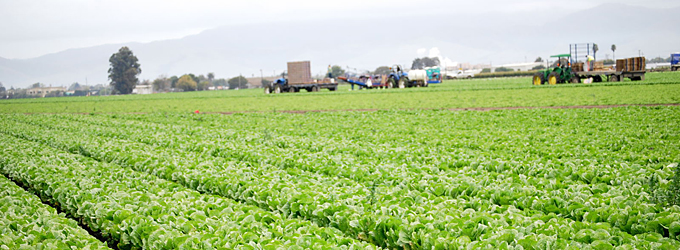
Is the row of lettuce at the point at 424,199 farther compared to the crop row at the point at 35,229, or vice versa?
the crop row at the point at 35,229

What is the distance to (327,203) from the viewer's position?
24.6ft

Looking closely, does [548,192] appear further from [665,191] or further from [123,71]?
[123,71]

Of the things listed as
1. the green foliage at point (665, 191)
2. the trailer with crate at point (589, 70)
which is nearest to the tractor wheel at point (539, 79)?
the trailer with crate at point (589, 70)

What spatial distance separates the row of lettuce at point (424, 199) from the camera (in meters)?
6.01

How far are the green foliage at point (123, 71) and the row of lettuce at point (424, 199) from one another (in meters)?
169

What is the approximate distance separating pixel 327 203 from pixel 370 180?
2.06 m

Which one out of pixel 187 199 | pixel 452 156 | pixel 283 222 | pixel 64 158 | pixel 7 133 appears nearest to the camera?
pixel 283 222

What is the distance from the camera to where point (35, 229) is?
23.0 ft

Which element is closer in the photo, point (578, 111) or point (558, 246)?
point (558, 246)

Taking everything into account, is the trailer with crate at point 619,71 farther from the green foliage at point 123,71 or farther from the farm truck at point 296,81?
the green foliage at point 123,71

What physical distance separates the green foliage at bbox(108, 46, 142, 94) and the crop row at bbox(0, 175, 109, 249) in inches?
6825

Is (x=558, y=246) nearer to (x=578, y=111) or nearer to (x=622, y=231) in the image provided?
(x=622, y=231)

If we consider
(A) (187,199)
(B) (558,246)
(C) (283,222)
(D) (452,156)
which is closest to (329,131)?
(D) (452,156)

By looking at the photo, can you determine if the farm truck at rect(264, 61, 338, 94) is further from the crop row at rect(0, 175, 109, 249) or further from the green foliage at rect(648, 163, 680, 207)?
the green foliage at rect(648, 163, 680, 207)
